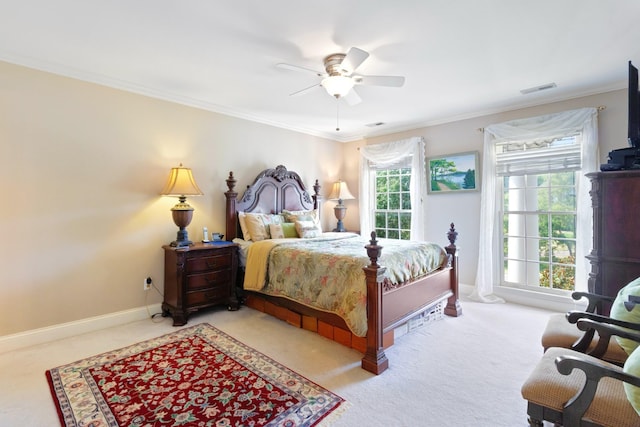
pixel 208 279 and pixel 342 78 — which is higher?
pixel 342 78

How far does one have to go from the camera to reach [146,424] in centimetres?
177

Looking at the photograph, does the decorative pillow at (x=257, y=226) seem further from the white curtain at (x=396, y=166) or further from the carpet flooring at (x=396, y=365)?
the white curtain at (x=396, y=166)

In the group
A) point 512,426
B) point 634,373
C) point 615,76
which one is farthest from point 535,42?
point 512,426

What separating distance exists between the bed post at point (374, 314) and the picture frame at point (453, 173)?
107 inches

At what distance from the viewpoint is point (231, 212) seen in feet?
13.5

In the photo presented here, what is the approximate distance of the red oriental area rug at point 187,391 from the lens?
1828mm

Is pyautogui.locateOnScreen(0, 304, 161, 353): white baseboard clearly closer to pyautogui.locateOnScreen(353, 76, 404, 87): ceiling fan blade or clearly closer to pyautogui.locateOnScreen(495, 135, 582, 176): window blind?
pyautogui.locateOnScreen(353, 76, 404, 87): ceiling fan blade

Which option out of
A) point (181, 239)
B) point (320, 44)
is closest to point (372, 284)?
point (320, 44)

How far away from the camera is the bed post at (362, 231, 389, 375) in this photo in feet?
7.72

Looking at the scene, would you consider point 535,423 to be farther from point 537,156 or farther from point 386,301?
point 537,156

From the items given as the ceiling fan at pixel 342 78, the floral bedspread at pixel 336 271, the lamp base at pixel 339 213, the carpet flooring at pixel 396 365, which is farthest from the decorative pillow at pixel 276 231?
the ceiling fan at pixel 342 78

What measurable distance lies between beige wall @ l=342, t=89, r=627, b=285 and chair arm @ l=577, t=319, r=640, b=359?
8.96ft

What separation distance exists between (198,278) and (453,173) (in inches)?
150

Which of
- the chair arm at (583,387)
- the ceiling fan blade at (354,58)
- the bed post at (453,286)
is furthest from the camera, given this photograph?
the bed post at (453,286)
